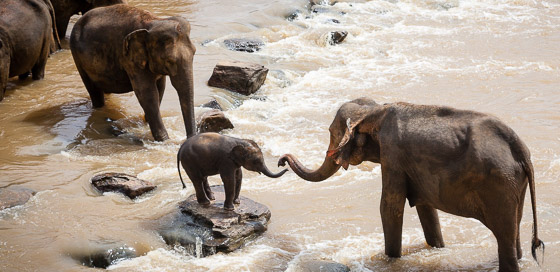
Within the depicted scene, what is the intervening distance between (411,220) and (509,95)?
554 centimetres

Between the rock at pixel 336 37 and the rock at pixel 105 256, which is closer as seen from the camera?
the rock at pixel 105 256

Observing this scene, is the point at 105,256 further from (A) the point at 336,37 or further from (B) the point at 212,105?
(A) the point at 336,37

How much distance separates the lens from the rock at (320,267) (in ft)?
21.1

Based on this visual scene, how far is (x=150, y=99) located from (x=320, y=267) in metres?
4.29

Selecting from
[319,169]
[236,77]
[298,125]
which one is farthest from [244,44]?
[319,169]

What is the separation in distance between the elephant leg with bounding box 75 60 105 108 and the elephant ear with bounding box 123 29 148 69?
123 centimetres

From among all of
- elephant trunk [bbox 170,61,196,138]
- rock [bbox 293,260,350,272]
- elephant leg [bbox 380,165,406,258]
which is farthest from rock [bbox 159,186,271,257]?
elephant trunk [bbox 170,61,196,138]

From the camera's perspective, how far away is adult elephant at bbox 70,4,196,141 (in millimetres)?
9445

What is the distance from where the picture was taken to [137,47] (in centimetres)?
967

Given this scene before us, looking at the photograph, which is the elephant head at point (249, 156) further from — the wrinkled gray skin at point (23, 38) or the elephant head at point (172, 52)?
the wrinkled gray skin at point (23, 38)

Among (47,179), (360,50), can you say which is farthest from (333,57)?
(47,179)

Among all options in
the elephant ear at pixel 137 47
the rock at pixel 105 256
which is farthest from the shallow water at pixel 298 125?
the elephant ear at pixel 137 47

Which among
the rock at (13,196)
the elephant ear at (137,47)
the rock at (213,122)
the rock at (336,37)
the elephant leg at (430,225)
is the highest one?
the elephant ear at (137,47)

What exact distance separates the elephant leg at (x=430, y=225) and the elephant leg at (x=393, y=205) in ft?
1.17
